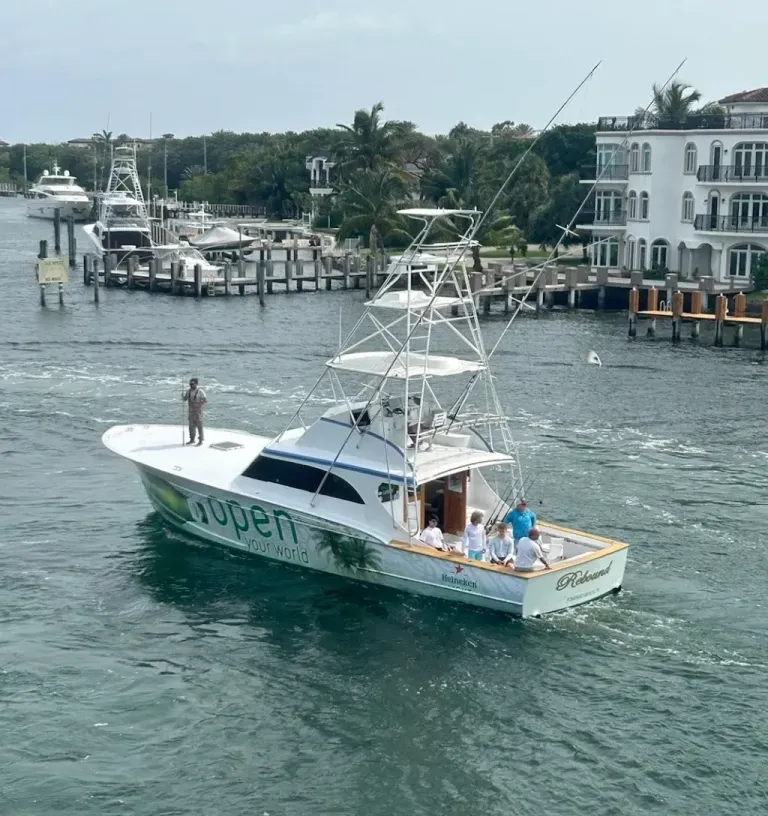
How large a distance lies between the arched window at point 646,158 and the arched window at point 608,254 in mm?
5014

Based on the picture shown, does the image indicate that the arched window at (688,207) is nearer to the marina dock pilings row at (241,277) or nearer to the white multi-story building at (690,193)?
the white multi-story building at (690,193)

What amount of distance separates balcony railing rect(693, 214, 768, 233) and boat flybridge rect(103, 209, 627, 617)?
43.1 metres

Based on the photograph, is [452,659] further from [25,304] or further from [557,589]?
[25,304]

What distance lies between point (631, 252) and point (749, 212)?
26.3ft

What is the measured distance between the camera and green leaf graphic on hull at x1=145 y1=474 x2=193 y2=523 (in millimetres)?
26328

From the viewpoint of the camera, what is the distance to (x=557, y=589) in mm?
22094

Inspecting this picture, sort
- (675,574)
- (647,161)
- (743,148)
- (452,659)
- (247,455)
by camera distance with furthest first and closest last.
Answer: (647,161) < (743,148) < (247,455) < (675,574) < (452,659)

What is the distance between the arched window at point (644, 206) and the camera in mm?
69875

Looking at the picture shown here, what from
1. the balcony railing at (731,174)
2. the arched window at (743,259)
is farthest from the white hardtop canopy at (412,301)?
the balcony railing at (731,174)

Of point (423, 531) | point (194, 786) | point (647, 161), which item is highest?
point (647, 161)

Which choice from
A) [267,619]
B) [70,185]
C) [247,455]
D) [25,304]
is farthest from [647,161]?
[70,185]

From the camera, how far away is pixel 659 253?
70000mm

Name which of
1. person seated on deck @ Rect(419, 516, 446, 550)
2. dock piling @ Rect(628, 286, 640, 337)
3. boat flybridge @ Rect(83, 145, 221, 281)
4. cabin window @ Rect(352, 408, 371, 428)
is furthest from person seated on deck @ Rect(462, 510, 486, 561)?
boat flybridge @ Rect(83, 145, 221, 281)

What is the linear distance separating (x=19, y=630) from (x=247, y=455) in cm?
684
